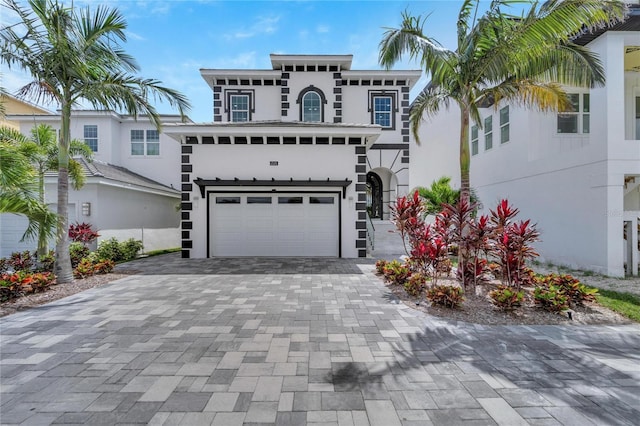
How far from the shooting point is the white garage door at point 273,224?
11.1 meters

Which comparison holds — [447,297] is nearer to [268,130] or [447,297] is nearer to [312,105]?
[268,130]

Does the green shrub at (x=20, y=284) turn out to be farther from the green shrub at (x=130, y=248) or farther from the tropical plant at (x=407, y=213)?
the tropical plant at (x=407, y=213)

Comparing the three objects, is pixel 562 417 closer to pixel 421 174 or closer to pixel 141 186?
pixel 141 186

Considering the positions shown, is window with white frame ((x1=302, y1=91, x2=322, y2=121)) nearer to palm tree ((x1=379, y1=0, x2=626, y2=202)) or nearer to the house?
the house

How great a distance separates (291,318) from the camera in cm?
504

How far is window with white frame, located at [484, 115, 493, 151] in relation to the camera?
44.7 ft

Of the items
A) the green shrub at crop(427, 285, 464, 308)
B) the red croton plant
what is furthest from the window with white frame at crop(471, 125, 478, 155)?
the green shrub at crop(427, 285, 464, 308)

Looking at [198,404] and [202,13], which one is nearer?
[198,404]

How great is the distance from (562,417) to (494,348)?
131cm

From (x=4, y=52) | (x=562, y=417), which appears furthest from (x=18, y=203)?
(x=562, y=417)

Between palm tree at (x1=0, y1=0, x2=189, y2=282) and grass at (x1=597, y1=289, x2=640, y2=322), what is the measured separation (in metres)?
11.1

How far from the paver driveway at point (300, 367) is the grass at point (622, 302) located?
78cm

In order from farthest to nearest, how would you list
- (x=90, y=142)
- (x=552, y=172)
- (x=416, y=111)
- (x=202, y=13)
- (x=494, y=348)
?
(x=90, y=142) → (x=552, y=172) → (x=202, y=13) → (x=416, y=111) → (x=494, y=348)

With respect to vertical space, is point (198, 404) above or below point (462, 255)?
below
